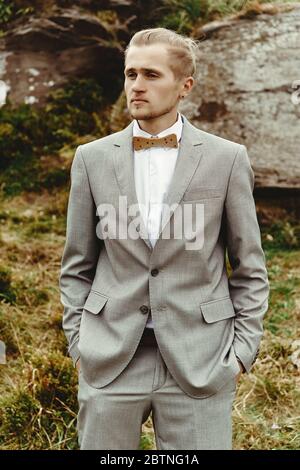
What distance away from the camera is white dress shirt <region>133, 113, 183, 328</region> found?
8.67ft

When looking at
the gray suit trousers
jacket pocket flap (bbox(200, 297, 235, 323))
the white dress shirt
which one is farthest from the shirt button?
the gray suit trousers

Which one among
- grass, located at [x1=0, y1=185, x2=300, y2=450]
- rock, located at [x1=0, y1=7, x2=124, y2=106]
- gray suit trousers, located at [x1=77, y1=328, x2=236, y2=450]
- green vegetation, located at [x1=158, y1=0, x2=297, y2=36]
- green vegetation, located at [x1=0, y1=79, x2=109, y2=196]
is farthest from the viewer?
rock, located at [x1=0, y1=7, x2=124, y2=106]

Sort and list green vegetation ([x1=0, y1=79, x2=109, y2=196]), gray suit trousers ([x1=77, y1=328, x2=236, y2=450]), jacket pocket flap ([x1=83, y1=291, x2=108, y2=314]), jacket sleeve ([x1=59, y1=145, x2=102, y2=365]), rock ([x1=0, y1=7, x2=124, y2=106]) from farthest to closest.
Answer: rock ([x1=0, y1=7, x2=124, y2=106]) < green vegetation ([x1=0, y1=79, x2=109, y2=196]) < jacket sleeve ([x1=59, y1=145, x2=102, y2=365]) < jacket pocket flap ([x1=83, y1=291, x2=108, y2=314]) < gray suit trousers ([x1=77, y1=328, x2=236, y2=450])

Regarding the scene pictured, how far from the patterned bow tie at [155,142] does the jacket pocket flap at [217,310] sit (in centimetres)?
63

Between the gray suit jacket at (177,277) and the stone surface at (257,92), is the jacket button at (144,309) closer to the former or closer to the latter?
the gray suit jacket at (177,277)

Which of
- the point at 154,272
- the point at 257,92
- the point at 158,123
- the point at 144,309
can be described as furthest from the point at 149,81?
the point at 257,92

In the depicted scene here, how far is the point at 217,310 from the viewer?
8.66ft

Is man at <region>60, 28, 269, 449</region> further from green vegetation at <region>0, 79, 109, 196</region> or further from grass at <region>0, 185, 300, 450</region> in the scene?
green vegetation at <region>0, 79, 109, 196</region>

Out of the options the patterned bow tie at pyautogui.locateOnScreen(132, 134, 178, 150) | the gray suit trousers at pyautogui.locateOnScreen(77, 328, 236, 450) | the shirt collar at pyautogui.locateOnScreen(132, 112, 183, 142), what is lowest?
the gray suit trousers at pyautogui.locateOnScreen(77, 328, 236, 450)

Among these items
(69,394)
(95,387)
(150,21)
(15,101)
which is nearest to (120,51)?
(150,21)

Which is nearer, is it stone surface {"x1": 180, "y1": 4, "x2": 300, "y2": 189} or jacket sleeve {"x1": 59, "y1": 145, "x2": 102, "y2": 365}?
jacket sleeve {"x1": 59, "y1": 145, "x2": 102, "y2": 365}

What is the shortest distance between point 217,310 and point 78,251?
61 cm

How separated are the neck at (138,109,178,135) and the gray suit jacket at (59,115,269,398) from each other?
0.08m

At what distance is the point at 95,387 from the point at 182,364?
0.34 metres
